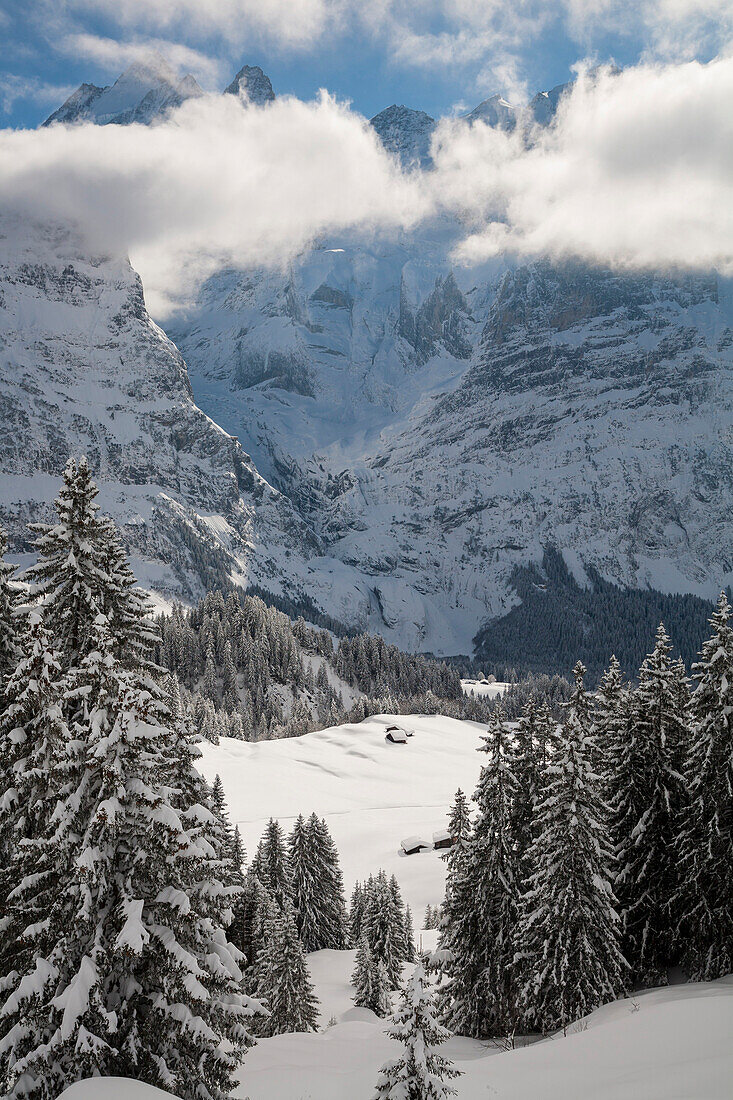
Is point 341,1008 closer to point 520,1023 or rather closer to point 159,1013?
point 520,1023

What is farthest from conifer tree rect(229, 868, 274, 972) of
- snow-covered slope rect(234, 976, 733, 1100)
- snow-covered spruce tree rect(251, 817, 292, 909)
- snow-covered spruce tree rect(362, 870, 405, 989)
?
snow-covered slope rect(234, 976, 733, 1100)

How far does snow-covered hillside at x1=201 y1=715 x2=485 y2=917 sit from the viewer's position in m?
67.7

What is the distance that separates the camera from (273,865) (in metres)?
51.4

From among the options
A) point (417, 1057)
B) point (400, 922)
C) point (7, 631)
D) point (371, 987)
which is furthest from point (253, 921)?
point (417, 1057)

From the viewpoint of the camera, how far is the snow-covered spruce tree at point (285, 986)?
104ft

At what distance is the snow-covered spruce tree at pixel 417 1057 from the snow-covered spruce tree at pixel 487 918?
13.8 metres

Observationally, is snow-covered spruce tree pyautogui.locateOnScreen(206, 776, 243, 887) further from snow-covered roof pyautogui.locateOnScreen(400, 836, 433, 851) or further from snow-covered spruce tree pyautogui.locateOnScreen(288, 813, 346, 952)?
snow-covered roof pyautogui.locateOnScreen(400, 836, 433, 851)

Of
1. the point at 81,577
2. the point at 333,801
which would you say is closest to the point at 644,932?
the point at 81,577

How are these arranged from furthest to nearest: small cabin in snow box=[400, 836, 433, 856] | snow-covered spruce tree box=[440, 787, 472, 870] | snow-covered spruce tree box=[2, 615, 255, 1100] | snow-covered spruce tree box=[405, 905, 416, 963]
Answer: small cabin in snow box=[400, 836, 433, 856] < snow-covered spruce tree box=[405, 905, 416, 963] < snow-covered spruce tree box=[440, 787, 472, 870] < snow-covered spruce tree box=[2, 615, 255, 1100]

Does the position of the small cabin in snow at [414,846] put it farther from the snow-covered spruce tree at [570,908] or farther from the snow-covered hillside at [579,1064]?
the snow-covered spruce tree at [570,908]

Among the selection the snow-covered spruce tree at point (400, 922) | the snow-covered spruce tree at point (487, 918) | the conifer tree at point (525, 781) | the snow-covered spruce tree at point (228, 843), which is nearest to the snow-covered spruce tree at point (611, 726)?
the conifer tree at point (525, 781)

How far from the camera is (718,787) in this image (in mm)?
21609

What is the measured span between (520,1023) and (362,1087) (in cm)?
914

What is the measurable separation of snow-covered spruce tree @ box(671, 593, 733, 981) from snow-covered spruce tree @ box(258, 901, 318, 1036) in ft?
58.2
